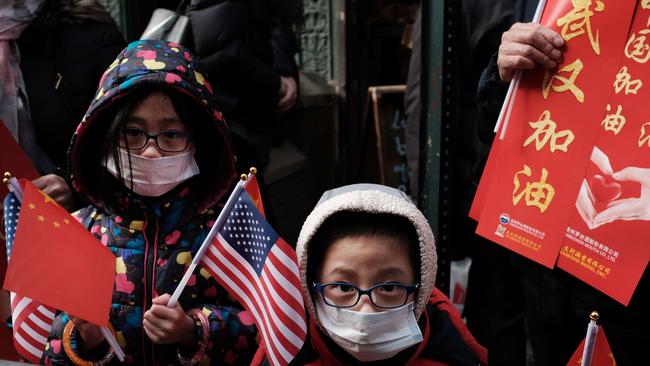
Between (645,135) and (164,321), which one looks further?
(164,321)

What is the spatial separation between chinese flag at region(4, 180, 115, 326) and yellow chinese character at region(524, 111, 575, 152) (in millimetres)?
1274

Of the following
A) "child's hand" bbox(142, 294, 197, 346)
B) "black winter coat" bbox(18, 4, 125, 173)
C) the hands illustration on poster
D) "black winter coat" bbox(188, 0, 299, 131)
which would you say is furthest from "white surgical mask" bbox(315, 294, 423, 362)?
"black winter coat" bbox(188, 0, 299, 131)

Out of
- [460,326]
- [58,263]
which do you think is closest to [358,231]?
[460,326]

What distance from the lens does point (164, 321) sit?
6.69 feet

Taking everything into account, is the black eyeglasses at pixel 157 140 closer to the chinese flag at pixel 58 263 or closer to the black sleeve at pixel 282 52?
the chinese flag at pixel 58 263

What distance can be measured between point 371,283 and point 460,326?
1.50 ft

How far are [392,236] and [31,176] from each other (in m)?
1.40

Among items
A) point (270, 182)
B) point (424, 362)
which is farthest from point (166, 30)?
point (424, 362)

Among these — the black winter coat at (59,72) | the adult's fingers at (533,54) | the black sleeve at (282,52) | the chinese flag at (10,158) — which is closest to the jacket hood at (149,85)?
the chinese flag at (10,158)

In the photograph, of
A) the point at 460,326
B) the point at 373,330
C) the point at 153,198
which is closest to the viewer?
the point at 373,330

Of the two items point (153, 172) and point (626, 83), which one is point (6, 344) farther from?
point (626, 83)

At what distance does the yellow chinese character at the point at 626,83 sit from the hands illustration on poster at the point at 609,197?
0.17 metres

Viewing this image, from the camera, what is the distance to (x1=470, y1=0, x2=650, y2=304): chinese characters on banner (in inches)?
75.6

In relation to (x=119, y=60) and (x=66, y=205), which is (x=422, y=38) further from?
(x=66, y=205)
